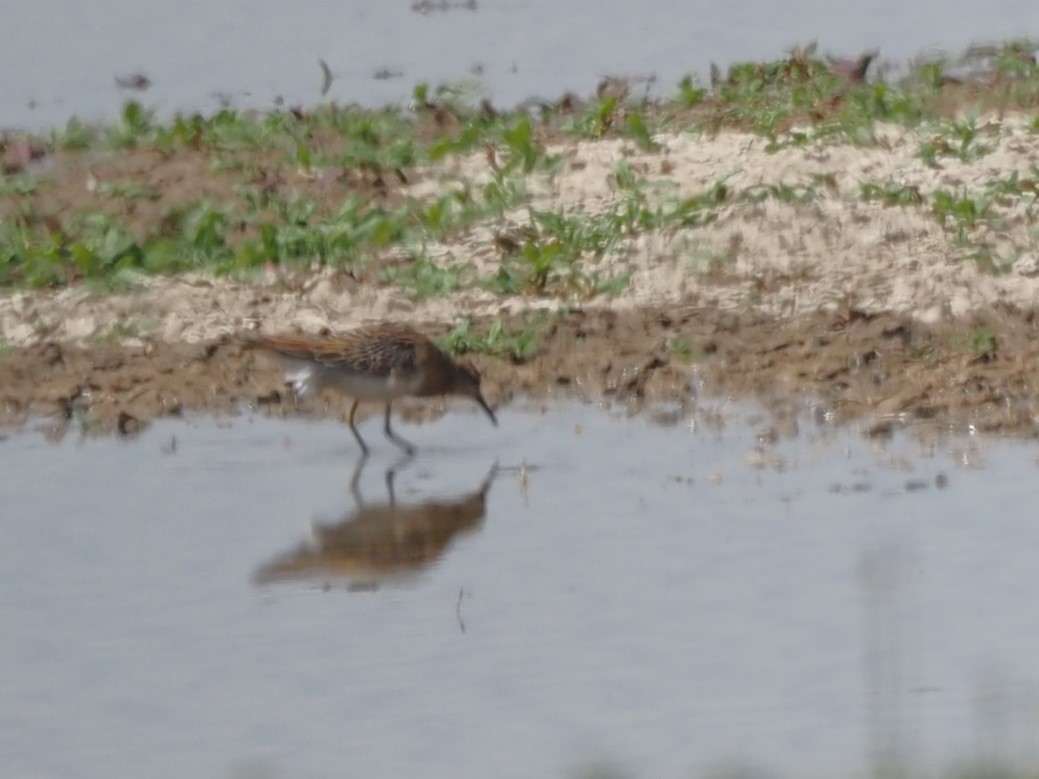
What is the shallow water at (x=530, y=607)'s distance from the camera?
7.49 metres

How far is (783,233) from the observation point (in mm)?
12766

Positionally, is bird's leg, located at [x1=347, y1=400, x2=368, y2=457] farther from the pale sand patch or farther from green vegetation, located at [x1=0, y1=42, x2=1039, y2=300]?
green vegetation, located at [x1=0, y1=42, x2=1039, y2=300]

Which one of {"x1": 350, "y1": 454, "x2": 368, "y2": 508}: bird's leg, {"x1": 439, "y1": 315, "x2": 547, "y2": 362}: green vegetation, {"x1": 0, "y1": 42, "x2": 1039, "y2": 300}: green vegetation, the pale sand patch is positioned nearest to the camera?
{"x1": 350, "y1": 454, "x2": 368, "y2": 508}: bird's leg

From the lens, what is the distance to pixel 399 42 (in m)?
20.6

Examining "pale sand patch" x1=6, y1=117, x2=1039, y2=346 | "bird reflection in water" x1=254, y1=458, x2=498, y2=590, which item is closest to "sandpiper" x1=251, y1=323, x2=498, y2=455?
"bird reflection in water" x1=254, y1=458, x2=498, y2=590

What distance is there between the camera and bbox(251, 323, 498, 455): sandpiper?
11234mm

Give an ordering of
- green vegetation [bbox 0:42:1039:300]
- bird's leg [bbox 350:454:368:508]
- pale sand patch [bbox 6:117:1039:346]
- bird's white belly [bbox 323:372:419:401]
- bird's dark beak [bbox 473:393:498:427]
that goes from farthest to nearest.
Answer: green vegetation [bbox 0:42:1039:300] < pale sand patch [bbox 6:117:1039:346] < bird's dark beak [bbox 473:393:498:427] < bird's white belly [bbox 323:372:419:401] < bird's leg [bbox 350:454:368:508]

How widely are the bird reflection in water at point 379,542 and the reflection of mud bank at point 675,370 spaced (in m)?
1.34

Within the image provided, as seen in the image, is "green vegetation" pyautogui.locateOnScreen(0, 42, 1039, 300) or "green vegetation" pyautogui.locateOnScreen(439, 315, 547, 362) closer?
"green vegetation" pyautogui.locateOnScreen(439, 315, 547, 362)

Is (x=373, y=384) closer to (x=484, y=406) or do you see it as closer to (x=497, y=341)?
(x=484, y=406)

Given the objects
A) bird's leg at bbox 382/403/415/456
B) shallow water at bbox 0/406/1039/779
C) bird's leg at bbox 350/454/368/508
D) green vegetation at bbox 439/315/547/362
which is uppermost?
green vegetation at bbox 439/315/547/362

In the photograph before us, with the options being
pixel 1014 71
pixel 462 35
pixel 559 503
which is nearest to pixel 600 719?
pixel 559 503

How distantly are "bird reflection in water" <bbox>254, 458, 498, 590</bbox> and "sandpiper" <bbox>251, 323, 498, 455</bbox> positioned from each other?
69 centimetres

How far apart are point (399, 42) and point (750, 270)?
8.46 metres
